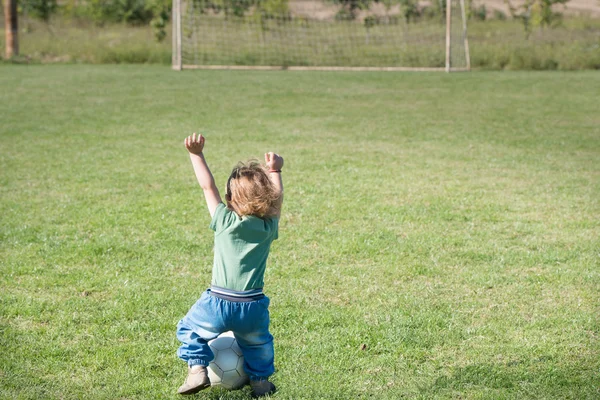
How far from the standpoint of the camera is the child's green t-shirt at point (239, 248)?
4137 millimetres

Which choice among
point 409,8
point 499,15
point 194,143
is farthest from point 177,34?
point 499,15

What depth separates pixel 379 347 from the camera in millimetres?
5094

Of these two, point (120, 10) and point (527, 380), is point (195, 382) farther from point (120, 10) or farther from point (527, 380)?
point (120, 10)

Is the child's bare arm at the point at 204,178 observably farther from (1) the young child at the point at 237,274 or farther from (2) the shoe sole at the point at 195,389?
(2) the shoe sole at the point at 195,389

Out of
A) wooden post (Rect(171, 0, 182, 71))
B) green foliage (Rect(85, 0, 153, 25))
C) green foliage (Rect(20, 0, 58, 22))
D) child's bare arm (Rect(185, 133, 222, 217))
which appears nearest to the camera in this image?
child's bare arm (Rect(185, 133, 222, 217))

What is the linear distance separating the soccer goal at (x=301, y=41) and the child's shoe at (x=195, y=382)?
25.4 metres

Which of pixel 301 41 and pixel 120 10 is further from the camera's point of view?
pixel 120 10

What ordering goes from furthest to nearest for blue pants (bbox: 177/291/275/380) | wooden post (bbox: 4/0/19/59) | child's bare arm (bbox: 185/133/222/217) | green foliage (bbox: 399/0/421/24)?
green foliage (bbox: 399/0/421/24) < wooden post (bbox: 4/0/19/59) < child's bare arm (bbox: 185/133/222/217) < blue pants (bbox: 177/291/275/380)

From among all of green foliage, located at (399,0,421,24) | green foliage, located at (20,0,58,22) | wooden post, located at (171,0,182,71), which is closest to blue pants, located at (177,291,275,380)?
wooden post, located at (171,0,182,71)

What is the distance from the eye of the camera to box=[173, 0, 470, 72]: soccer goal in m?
30.0

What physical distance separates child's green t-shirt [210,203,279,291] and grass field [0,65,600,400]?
743 millimetres

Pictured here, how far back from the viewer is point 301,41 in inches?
1244

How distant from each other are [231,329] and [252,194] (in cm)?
77

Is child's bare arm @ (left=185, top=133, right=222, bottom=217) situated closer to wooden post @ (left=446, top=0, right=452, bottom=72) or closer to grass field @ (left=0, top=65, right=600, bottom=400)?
grass field @ (left=0, top=65, right=600, bottom=400)
